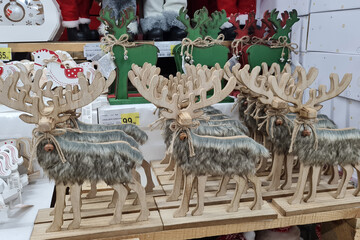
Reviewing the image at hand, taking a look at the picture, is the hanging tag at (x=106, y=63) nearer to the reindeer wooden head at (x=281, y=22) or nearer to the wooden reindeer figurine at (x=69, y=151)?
the wooden reindeer figurine at (x=69, y=151)

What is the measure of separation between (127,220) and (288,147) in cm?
56

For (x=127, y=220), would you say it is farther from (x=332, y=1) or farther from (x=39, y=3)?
(x=332, y=1)

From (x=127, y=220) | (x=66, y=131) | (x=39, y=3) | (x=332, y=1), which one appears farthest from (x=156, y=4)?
(x=127, y=220)

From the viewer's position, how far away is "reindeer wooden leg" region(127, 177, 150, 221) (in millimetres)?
927

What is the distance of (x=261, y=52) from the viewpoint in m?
1.45

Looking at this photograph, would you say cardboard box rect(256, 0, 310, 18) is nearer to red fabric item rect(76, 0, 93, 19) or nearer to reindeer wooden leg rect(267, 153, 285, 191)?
reindeer wooden leg rect(267, 153, 285, 191)

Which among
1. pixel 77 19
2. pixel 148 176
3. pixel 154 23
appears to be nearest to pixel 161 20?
pixel 154 23

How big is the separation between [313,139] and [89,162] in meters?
0.65

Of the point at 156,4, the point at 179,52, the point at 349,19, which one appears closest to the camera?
the point at 349,19

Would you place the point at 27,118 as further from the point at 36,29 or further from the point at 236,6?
the point at 236,6

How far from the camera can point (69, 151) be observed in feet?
2.81

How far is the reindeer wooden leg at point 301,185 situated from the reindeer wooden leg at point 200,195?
30 centimetres

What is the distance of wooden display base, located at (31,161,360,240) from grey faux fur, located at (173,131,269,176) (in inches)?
5.6

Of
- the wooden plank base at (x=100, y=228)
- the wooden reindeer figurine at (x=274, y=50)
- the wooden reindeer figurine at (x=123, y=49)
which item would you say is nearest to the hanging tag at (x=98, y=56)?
the wooden reindeer figurine at (x=123, y=49)
